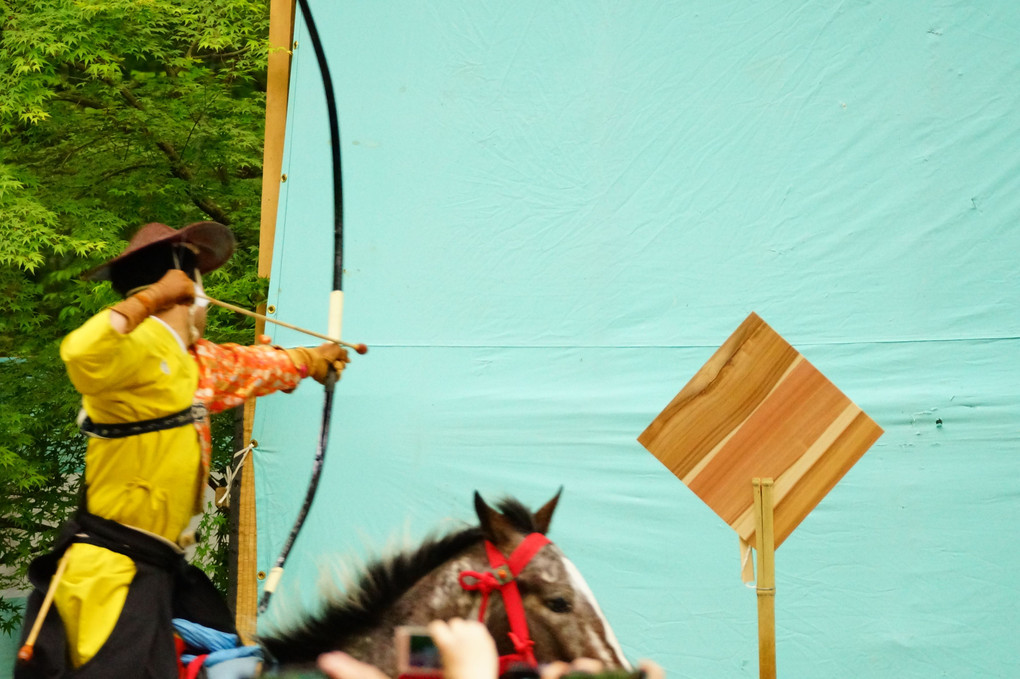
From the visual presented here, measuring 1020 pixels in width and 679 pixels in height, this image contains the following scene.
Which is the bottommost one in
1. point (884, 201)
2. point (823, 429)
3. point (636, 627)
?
point (636, 627)

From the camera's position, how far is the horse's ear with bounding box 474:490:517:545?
2.44 m

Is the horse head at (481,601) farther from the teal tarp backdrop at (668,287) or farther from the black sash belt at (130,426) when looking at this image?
the teal tarp backdrop at (668,287)

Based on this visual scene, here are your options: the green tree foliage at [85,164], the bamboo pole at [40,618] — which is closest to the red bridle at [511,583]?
the bamboo pole at [40,618]

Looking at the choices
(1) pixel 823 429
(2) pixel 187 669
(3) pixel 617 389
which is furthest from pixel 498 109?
(2) pixel 187 669

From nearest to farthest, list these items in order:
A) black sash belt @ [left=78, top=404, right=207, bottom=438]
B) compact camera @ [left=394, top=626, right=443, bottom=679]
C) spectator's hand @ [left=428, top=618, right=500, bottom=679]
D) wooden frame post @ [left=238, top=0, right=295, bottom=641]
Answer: spectator's hand @ [left=428, top=618, right=500, bottom=679] → compact camera @ [left=394, top=626, right=443, bottom=679] → black sash belt @ [left=78, top=404, right=207, bottom=438] → wooden frame post @ [left=238, top=0, right=295, bottom=641]

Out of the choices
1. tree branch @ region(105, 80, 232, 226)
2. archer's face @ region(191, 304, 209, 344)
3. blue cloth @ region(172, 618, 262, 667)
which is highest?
tree branch @ region(105, 80, 232, 226)

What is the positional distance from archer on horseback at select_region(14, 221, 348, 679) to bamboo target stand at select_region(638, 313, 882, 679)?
1.15 metres

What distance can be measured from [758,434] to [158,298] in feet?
4.70

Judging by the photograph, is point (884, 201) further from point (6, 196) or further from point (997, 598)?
point (6, 196)

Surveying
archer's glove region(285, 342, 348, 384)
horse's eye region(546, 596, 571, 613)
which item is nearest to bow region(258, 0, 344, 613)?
archer's glove region(285, 342, 348, 384)

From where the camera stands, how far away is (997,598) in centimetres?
337

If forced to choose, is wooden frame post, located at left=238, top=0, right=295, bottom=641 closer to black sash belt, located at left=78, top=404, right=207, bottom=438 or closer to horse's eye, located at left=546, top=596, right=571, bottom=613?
black sash belt, located at left=78, top=404, right=207, bottom=438

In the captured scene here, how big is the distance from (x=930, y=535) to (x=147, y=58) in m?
3.72

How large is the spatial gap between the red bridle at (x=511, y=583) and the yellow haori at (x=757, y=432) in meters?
0.37
